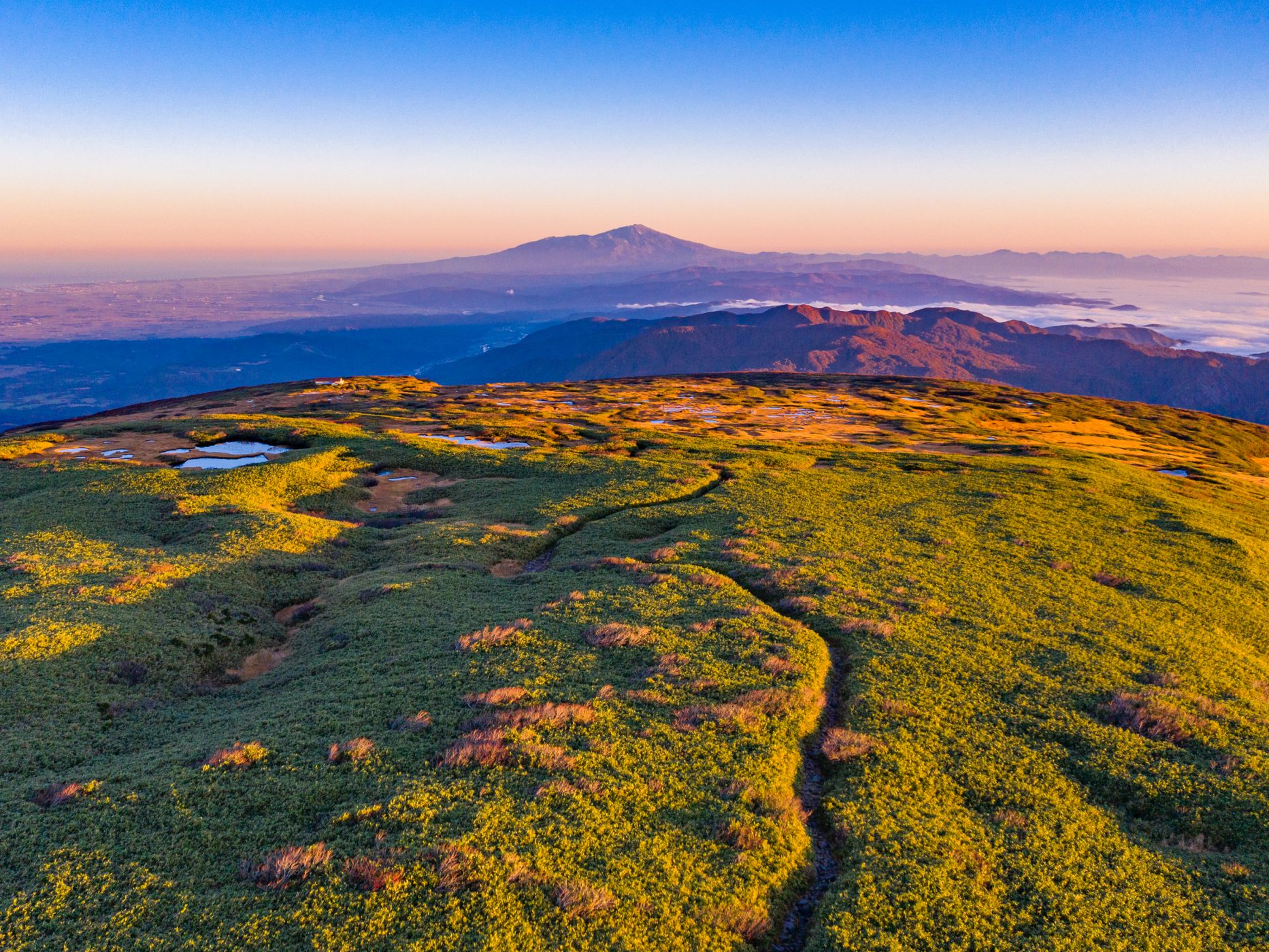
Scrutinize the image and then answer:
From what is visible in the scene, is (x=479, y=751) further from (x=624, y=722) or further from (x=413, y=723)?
(x=624, y=722)

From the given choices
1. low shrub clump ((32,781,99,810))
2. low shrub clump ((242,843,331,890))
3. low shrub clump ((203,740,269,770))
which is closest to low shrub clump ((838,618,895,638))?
low shrub clump ((242,843,331,890))

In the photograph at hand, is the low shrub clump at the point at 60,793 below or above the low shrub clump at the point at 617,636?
above

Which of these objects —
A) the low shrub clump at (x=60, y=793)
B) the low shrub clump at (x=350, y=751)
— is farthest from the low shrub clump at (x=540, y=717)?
the low shrub clump at (x=60, y=793)

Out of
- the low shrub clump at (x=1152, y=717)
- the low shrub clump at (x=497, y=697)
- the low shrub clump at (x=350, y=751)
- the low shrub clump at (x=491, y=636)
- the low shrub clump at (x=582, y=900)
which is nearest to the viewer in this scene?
the low shrub clump at (x=582, y=900)

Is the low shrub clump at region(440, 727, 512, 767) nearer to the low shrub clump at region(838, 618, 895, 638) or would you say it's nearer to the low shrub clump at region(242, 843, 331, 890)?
the low shrub clump at region(242, 843, 331, 890)

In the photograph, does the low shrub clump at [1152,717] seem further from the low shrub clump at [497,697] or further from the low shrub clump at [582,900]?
the low shrub clump at [497,697]

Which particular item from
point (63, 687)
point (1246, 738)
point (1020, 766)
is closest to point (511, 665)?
point (63, 687)

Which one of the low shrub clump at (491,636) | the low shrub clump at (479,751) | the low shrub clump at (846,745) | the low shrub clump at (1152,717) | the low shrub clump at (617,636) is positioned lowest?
the low shrub clump at (1152,717)

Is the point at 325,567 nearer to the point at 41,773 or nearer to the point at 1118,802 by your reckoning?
the point at 41,773

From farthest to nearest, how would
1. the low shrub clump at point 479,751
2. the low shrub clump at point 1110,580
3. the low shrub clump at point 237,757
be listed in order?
the low shrub clump at point 1110,580 → the low shrub clump at point 479,751 → the low shrub clump at point 237,757

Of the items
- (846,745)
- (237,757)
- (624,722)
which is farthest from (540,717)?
(846,745)
